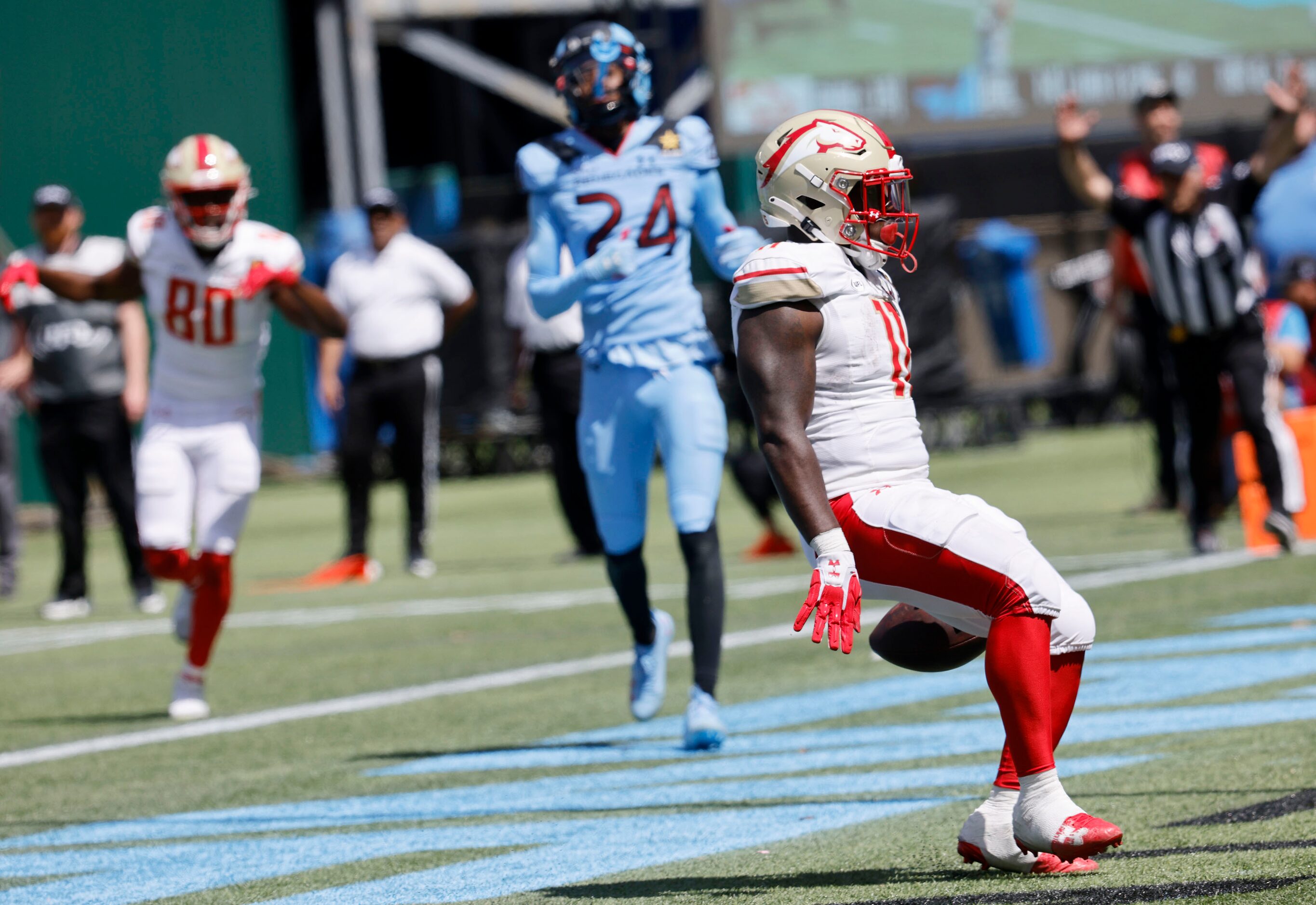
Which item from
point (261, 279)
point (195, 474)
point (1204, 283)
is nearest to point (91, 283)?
point (261, 279)

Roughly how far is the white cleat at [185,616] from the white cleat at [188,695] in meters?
0.15

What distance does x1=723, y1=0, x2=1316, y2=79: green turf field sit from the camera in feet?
64.4

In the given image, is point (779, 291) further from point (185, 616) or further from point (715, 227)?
point (185, 616)

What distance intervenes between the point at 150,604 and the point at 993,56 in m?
11.0

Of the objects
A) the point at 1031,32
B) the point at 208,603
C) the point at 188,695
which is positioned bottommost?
the point at 188,695

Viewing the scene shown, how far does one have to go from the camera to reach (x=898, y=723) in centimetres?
651

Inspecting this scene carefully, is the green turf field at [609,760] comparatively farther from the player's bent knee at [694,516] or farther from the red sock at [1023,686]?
the player's bent knee at [694,516]

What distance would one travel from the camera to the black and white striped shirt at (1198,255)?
33.3 feet

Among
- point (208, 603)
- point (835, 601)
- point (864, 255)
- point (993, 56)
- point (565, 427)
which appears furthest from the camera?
point (993, 56)

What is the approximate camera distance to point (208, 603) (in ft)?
25.2

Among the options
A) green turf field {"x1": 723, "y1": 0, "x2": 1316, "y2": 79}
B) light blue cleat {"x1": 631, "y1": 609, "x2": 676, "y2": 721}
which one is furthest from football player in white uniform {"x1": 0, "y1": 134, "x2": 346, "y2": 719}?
green turf field {"x1": 723, "y1": 0, "x2": 1316, "y2": 79}

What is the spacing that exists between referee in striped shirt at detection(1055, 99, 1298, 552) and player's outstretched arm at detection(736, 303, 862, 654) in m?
5.93

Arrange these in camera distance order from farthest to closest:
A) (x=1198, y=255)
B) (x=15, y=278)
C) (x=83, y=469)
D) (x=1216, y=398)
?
(x=83, y=469), (x=1216, y=398), (x=1198, y=255), (x=15, y=278)

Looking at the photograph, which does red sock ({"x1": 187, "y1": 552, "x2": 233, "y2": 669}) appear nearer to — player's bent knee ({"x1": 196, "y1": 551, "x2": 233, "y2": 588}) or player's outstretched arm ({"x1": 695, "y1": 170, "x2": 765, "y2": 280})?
player's bent knee ({"x1": 196, "y1": 551, "x2": 233, "y2": 588})
